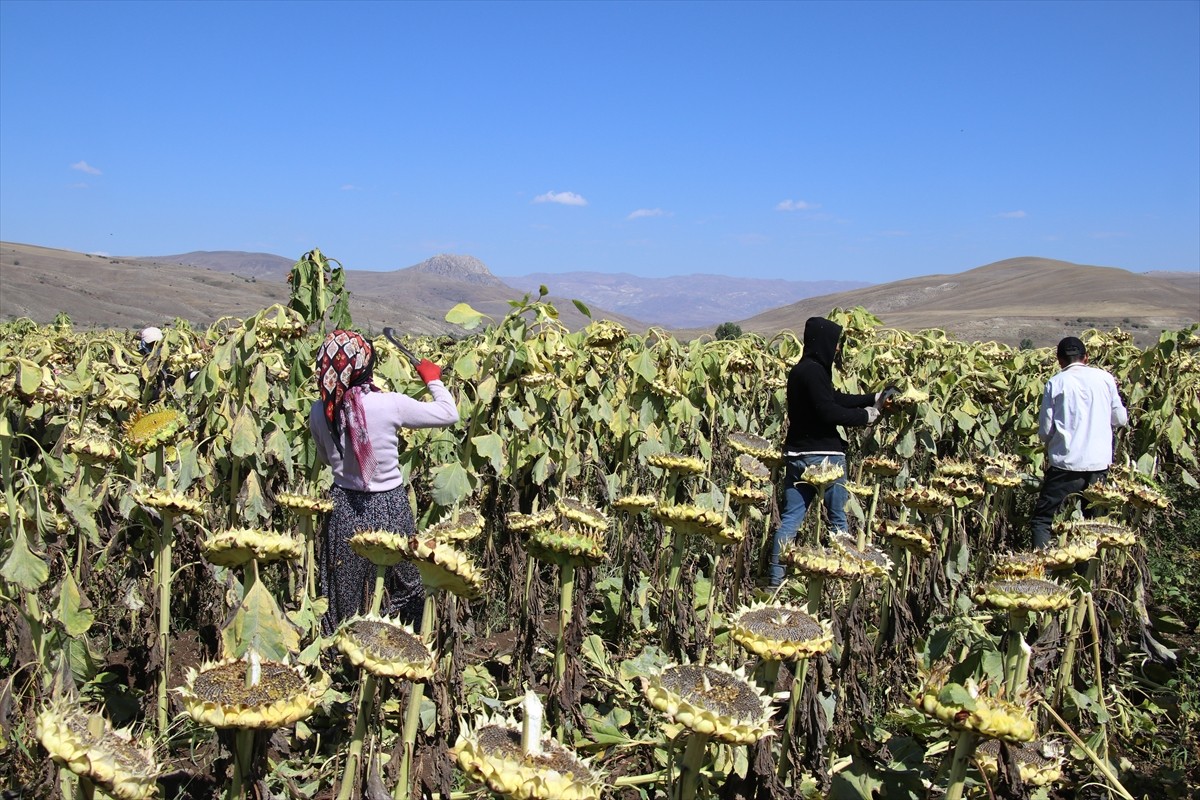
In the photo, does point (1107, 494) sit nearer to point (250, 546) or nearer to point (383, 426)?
point (383, 426)

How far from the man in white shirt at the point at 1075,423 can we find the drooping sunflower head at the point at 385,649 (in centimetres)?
471

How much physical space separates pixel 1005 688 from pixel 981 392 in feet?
18.4

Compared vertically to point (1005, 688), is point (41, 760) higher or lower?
lower

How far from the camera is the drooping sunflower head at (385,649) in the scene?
5.45 feet

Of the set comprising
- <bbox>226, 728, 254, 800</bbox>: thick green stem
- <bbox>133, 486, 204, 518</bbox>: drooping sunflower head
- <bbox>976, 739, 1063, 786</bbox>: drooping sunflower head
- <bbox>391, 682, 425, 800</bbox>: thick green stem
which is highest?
<bbox>133, 486, 204, 518</bbox>: drooping sunflower head

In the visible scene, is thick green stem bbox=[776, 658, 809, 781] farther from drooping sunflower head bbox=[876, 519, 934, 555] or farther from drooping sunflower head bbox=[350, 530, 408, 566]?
drooping sunflower head bbox=[350, 530, 408, 566]

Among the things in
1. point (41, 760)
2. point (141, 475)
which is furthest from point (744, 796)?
point (141, 475)

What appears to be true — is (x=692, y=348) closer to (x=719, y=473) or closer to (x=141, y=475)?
(x=719, y=473)

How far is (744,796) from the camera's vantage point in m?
2.14

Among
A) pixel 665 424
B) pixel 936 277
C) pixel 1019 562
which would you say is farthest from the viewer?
pixel 936 277

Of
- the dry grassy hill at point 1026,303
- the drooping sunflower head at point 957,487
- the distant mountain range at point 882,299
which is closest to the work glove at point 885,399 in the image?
the drooping sunflower head at point 957,487

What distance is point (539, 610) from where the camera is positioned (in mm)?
3111

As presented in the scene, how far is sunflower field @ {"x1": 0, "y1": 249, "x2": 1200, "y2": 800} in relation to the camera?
5.74 feet

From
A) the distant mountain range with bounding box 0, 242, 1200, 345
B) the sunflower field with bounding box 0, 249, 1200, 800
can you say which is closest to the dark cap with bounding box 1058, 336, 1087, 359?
the sunflower field with bounding box 0, 249, 1200, 800
